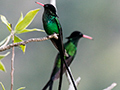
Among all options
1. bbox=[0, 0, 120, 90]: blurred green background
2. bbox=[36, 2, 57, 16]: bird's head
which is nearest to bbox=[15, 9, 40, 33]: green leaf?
bbox=[36, 2, 57, 16]: bird's head

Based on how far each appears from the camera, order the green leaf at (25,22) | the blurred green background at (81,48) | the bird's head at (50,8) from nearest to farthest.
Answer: the green leaf at (25,22) < the bird's head at (50,8) < the blurred green background at (81,48)

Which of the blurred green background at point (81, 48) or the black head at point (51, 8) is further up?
the black head at point (51, 8)

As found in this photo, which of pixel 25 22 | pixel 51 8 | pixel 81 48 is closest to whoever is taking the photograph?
pixel 25 22

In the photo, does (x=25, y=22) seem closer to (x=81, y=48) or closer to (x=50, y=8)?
(x=50, y=8)

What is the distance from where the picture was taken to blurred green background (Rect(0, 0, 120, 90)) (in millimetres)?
12898

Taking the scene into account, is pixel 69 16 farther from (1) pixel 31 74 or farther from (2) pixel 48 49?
(1) pixel 31 74

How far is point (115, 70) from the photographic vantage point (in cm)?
1418

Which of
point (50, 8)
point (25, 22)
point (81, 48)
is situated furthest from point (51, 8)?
point (81, 48)

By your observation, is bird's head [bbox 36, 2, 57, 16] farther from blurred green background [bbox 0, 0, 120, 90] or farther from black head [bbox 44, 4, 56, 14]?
blurred green background [bbox 0, 0, 120, 90]

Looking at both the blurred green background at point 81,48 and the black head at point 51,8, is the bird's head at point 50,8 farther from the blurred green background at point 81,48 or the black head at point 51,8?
A: the blurred green background at point 81,48

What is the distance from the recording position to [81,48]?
1491cm

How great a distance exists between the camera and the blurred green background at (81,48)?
1290 cm

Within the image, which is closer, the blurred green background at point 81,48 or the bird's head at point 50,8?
the bird's head at point 50,8

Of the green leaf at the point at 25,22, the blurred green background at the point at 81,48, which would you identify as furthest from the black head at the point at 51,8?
the blurred green background at the point at 81,48
